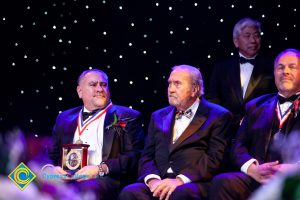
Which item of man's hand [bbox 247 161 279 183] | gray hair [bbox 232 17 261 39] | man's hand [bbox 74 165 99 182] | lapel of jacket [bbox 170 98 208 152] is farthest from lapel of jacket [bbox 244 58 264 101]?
man's hand [bbox 74 165 99 182]

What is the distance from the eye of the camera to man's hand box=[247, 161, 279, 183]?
3.29m

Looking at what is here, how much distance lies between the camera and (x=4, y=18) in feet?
17.6

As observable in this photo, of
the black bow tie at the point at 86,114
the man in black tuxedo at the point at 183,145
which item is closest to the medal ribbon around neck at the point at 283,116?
the man in black tuxedo at the point at 183,145

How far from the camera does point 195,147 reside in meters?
3.74

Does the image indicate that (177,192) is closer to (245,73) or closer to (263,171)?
(263,171)

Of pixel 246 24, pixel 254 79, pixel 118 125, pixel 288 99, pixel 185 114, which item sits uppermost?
pixel 246 24

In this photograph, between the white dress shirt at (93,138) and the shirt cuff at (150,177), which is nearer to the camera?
the shirt cuff at (150,177)

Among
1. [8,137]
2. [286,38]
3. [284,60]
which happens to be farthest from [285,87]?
[8,137]

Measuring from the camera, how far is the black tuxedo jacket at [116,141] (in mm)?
4039

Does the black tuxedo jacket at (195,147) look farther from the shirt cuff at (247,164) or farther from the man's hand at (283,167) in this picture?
the man's hand at (283,167)

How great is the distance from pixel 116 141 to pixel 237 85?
1.15 m

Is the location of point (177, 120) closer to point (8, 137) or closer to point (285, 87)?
point (285, 87)

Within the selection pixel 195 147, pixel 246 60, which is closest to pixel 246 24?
pixel 246 60

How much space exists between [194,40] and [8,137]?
7.12 ft
